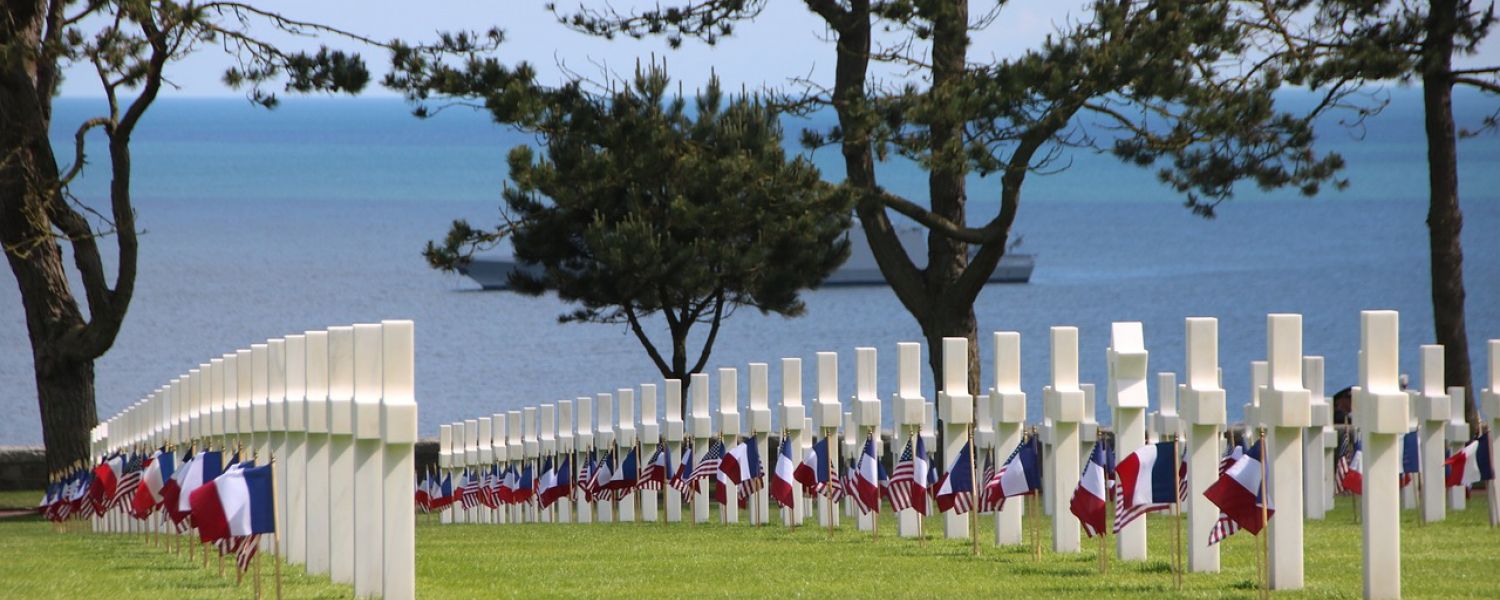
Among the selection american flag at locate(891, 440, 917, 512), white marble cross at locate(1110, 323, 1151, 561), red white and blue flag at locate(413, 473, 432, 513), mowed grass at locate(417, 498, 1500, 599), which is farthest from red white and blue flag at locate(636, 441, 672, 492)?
white marble cross at locate(1110, 323, 1151, 561)

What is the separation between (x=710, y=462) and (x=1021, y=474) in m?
5.87

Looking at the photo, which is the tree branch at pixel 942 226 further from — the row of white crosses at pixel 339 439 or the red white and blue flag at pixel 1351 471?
the row of white crosses at pixel 339 439

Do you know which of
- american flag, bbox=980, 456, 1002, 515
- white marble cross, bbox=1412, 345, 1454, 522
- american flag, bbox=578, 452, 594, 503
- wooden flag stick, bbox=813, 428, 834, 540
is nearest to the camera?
american flag, bbox=980, 456, 1002, 515

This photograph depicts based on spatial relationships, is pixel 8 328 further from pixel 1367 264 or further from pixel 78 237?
pixel 78 237

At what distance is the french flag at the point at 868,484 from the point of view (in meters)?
13.6

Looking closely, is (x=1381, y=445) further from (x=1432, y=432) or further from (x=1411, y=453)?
(x=1411, y=453)

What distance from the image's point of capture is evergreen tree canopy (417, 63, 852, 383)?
24703 millimetres

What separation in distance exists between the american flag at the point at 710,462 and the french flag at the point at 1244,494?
806 centimetres

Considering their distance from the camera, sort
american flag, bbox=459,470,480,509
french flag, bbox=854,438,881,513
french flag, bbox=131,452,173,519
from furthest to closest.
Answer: american flag, bbox=459,470,480,509 < french flag, bbox=854,438,881,513 < french flag, bbox=131,452,173,519

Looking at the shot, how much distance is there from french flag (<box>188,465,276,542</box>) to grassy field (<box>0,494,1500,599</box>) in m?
0.53

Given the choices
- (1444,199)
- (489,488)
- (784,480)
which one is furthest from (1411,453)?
(489,488)

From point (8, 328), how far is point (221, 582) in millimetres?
106861

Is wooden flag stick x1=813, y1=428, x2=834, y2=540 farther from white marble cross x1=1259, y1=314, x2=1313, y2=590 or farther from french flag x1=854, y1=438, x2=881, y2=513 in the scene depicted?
white marble cross x1=1259, y1=314, x2=1313, y2=590

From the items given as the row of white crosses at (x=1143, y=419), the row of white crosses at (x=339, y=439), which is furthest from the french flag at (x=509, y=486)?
the row of white crosses at (x=339, y=439)
